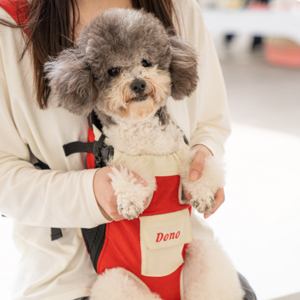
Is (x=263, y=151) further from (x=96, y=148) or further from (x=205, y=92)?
(x=96, y=148)

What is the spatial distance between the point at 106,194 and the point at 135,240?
6.0 inches

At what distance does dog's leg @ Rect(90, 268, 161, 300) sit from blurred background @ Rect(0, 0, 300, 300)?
36cm

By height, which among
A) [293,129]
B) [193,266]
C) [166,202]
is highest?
[166,202]

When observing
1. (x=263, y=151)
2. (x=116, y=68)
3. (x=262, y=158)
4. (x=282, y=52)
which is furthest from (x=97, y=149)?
(x=282, y=52)

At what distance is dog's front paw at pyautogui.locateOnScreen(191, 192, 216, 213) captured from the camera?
826mm

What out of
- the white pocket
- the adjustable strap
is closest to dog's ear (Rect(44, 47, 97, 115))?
the adjustable strap

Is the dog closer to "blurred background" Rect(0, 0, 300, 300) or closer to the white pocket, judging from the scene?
the white pocket

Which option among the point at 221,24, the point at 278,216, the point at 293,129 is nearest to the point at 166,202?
the point at 278,216

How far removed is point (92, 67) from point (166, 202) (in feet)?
1.26

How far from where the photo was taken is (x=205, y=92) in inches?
43.7

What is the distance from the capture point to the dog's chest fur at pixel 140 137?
2.81 ft

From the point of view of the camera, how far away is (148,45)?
766mm

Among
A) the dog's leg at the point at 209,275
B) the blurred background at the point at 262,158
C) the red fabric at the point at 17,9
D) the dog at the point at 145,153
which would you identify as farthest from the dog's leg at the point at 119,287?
the red fabric at the point at 17,9

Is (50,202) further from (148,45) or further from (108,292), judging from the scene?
(148,45)
